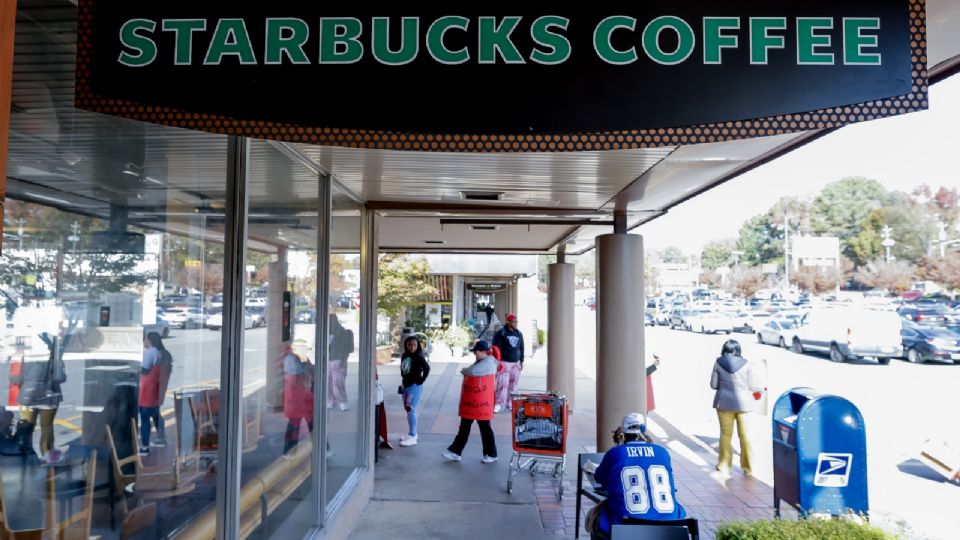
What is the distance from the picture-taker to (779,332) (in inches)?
1167

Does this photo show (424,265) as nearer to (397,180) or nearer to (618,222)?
(618,222)

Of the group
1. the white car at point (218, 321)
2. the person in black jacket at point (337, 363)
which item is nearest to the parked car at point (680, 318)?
the person in black jacket at point (337, 363)

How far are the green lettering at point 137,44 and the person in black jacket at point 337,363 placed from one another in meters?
3.95

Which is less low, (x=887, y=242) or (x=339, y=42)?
(x=887, y=242)

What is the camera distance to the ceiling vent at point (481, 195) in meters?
6.82

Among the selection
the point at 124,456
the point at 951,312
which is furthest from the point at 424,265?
the point at 951,312

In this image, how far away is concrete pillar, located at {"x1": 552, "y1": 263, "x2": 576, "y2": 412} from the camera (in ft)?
41.5

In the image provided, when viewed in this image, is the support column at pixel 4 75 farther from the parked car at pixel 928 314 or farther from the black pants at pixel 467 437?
the parked car at pixel 928 314

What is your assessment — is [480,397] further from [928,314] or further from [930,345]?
[928,314]

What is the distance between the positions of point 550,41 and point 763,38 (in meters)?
0.70

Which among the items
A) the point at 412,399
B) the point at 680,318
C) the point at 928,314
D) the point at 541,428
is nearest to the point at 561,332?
the point at 412,399

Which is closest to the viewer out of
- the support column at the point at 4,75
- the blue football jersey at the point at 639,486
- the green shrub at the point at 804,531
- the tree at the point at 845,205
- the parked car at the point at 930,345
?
the support column at the point at 4,75

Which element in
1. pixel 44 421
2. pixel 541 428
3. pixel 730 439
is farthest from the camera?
pixel 730 439

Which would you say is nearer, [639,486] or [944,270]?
[639,486]
